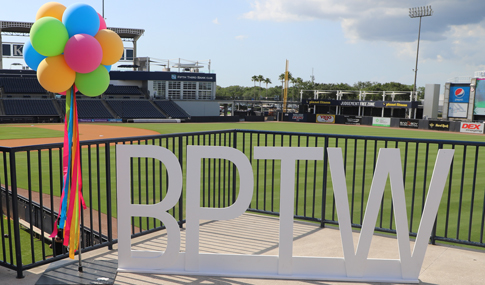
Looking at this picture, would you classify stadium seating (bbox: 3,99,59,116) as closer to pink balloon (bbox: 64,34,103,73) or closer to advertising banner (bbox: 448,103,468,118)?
pink balloon (bbox: 64,34,103,73)

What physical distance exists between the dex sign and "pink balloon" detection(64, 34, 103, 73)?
0.88 m

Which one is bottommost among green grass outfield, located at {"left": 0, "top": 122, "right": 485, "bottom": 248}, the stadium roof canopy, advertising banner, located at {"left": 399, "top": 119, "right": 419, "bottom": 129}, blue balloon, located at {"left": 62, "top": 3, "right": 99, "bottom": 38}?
advertising banner, located at {"left": 399, "top": 119, "right": 419, "bottom": 129}

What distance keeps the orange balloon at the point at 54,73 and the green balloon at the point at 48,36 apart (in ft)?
0.25

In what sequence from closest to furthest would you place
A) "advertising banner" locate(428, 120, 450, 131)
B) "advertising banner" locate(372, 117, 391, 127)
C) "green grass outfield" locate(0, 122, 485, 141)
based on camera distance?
1. "green grass outfield" locate(0, 122, 485, 141)
2. "advertising banner" locate(428, 120, 450, 131)
3. "advertising banner" locate(372, 117, 391, 127)

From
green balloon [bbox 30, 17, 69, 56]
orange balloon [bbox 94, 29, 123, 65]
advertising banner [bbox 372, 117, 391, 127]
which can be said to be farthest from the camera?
advertising banner [bbox 372, 117, 391, 127]

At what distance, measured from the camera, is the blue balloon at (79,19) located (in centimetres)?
375

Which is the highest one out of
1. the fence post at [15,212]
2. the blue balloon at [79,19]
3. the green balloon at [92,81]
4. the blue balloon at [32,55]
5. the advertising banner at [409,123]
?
the blue balloon at [79,19]

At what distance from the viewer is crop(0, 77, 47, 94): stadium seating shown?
55469 millimetres

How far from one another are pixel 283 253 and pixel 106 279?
1782 mm

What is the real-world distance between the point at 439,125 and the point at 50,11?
47404 millimetres

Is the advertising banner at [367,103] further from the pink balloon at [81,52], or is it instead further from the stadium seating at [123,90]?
the pink balloon at [81,52]

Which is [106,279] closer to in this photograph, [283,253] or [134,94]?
[283,253]

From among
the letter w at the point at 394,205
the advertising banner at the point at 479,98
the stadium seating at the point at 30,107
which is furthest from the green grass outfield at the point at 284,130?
the letter w at the point at 394,205

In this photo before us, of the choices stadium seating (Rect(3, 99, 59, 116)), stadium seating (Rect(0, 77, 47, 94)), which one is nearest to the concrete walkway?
stadium seating (Rect(3, 99, 59, 116))
